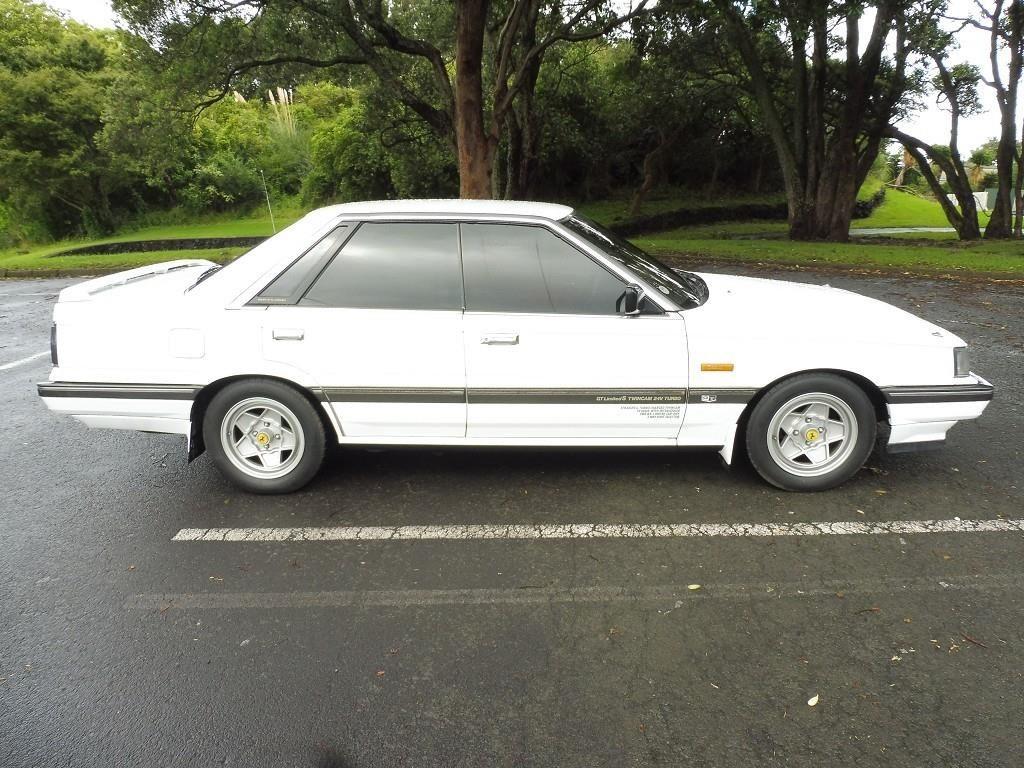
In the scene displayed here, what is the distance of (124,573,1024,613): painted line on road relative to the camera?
9.87 ft

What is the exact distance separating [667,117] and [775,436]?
29.0 metres

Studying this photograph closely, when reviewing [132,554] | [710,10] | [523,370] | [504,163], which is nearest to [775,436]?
[523,370]

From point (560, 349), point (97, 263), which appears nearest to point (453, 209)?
point (560, 349)

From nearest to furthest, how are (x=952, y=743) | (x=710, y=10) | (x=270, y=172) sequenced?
(x=952, y=743)
(x=710, y=10)
(x=270, y=172)

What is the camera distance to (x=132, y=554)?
136 inches

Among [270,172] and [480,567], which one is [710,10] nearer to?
[480,567]

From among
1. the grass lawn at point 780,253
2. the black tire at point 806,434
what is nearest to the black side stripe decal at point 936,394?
the black tire at point 806,434

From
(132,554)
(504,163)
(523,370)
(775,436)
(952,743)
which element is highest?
(504,163)

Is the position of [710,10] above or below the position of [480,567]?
above

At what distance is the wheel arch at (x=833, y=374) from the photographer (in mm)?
3754

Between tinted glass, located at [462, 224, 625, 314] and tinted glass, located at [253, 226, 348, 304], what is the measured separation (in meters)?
0.74

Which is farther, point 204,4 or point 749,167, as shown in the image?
point 749,167

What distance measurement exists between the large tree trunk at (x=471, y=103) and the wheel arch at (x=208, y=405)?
10.7 m

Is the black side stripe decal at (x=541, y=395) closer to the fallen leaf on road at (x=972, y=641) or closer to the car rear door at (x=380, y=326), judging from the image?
the car rear door at (x=380, y=326)
